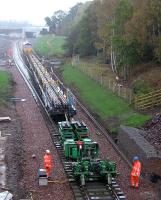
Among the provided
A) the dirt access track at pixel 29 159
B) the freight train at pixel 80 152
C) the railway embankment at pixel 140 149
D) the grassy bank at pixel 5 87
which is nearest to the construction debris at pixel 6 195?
the dirt access track at pixel 29 159

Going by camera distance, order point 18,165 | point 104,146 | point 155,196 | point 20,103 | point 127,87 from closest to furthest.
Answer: point 155,196 → point 18,165 → point 104,146 → point 20,103 → point 127,87

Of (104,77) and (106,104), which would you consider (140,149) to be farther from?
(104,77)

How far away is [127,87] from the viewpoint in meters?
43.6

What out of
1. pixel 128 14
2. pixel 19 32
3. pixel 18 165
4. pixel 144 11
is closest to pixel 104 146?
pixel 18 165

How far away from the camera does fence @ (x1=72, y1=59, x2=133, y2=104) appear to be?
1585 inches

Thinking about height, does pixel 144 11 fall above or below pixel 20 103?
above

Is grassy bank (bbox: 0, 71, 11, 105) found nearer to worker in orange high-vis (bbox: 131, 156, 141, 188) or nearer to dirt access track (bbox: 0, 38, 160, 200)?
dirt access track (bbox: 0, 38, 160, 200)

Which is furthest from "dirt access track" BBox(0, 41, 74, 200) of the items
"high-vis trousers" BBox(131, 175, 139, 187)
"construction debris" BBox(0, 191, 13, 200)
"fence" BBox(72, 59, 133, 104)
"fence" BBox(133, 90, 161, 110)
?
"fence" BBox(72, 59, 133, 104)

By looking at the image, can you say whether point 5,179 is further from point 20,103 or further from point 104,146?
point 20,103

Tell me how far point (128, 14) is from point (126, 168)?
27.3 m

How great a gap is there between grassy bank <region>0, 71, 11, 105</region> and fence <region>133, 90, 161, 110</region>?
10934mm

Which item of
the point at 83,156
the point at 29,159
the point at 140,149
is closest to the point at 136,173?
the point at 140,149

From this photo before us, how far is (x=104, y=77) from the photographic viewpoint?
50438 millimetres

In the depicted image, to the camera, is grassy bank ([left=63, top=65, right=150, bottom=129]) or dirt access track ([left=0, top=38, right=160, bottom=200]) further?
grassy bank ([left=63, top=65, right=150, bottom=129])
